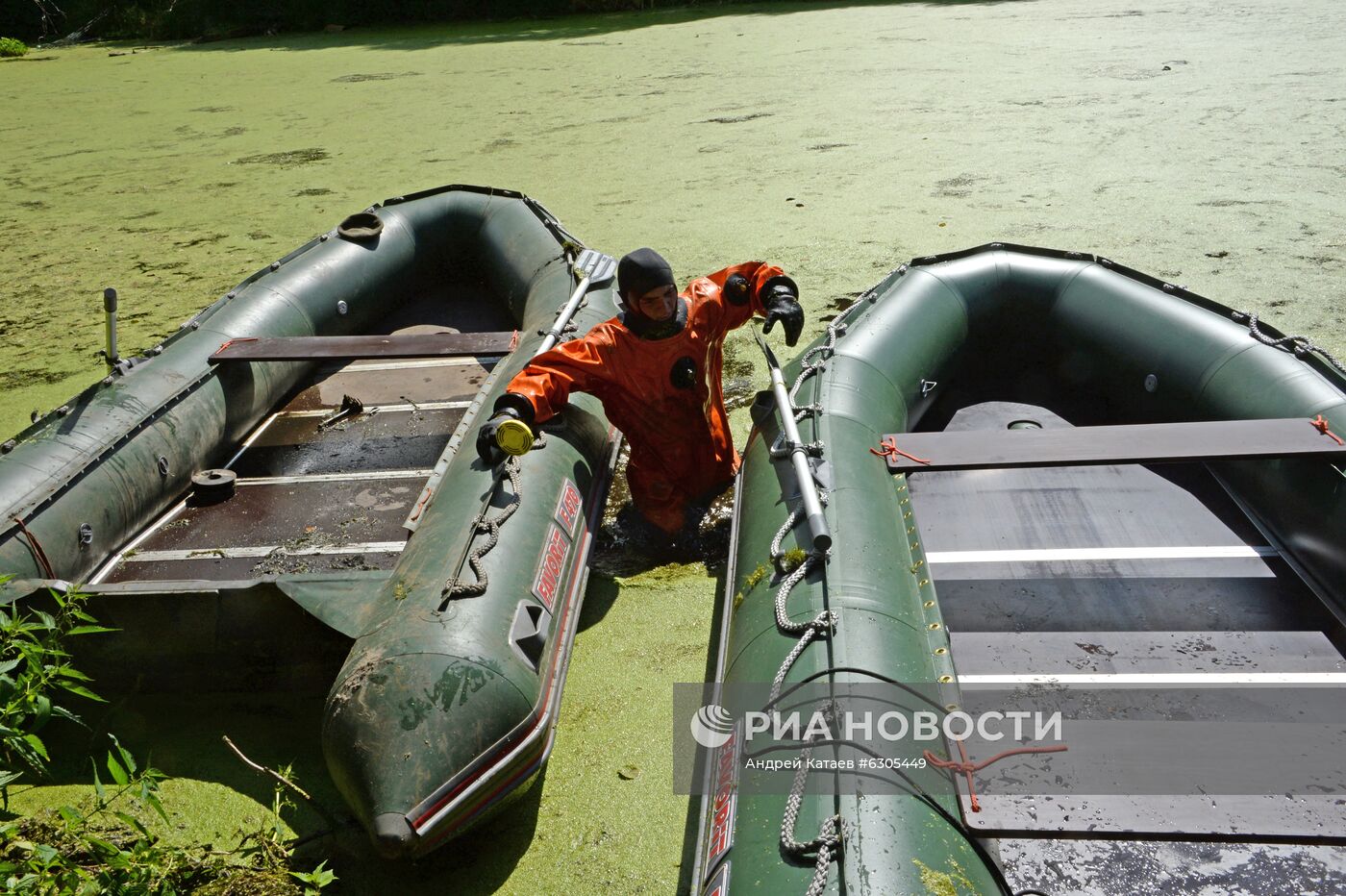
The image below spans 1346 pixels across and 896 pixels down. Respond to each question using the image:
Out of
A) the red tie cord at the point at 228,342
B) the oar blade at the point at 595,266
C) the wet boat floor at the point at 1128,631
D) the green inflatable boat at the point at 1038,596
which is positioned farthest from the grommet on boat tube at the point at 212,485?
the wet boat floor at the point at 1128,631

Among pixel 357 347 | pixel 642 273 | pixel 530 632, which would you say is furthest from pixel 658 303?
pixel 357 347

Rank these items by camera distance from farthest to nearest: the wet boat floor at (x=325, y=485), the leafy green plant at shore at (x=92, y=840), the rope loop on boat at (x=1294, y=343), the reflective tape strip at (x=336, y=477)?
the reflective tape strip at (x=336, y=477) → the wet boat floor at (x=325, y=485) → the rope loop on boat at (x=1294, y=343) → the leafy green plant at shore at (x=92, y=840)

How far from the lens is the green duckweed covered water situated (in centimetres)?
266

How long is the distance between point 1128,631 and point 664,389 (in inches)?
56.3

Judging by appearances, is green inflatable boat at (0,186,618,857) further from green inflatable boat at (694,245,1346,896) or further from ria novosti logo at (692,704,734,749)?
green inflatable boat at (694,245,1346,896)

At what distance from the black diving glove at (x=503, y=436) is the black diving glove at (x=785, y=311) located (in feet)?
2.61

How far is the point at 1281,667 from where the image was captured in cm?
246

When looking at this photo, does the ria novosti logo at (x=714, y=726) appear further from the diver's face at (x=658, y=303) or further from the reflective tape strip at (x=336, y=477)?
the reflective tape strip at (x=336, y=477)

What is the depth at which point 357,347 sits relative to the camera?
12.0ft

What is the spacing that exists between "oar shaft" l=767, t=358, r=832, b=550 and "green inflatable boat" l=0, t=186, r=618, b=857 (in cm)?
66

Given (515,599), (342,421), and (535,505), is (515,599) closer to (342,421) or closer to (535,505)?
(535,505)

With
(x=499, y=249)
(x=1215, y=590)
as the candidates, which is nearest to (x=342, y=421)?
(x=499, y=249)

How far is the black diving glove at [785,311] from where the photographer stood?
10.2 ft

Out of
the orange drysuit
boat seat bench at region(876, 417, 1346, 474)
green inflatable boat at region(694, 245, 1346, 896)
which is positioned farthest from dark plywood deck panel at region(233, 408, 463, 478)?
boat seat bench at region(876, 417, 1346, 474)
